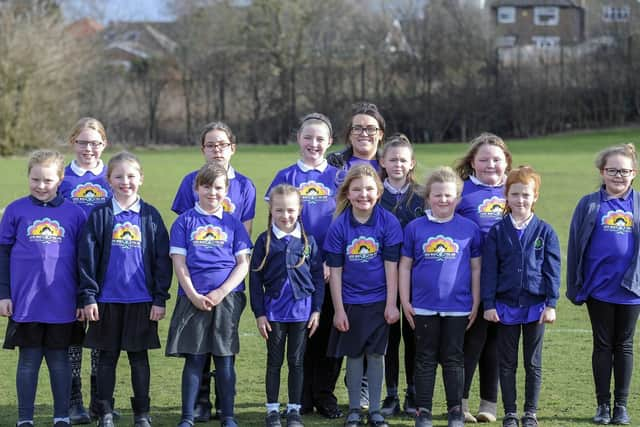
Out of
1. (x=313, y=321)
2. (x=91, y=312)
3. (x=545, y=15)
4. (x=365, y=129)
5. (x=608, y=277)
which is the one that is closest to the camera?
(x=91, y=312)

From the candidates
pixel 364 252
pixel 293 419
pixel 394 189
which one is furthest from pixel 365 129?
pixel 293 419

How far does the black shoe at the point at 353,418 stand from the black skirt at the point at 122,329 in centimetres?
112

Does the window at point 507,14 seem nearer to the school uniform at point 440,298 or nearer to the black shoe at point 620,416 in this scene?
the black shoe at point 620,416

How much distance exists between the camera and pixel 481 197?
5.34 meters

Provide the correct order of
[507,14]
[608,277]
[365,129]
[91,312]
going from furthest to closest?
[507,14] → [365,129] → [608,277] → [91,312]

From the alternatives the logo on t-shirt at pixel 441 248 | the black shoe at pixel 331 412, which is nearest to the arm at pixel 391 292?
the logo on t-shirt at pixel 441 248

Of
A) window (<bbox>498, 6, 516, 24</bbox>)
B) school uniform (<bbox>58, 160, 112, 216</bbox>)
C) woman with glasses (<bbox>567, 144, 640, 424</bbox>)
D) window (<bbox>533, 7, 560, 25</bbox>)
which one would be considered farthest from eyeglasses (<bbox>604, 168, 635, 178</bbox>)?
window (<bbox>533, 7, 560, 25</bbox>)

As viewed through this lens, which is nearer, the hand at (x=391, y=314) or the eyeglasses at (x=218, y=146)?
the hand at (x=391, y=314)

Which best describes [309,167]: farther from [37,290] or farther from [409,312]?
[37,290]

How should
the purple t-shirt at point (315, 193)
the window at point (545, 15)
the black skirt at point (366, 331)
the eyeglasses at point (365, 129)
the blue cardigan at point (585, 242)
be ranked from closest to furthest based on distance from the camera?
the black skirt at point (366, 331), the blue cardigan at point (585, 242), the purple t-shirt at point (315, 193), the eyeglasses at point (365, 129), the window at point (545, 15)

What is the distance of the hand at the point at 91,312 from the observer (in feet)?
16.1

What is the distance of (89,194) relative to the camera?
5.46 meters

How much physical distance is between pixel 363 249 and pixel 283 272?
0.45 meters

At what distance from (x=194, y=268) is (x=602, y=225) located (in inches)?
90.2
